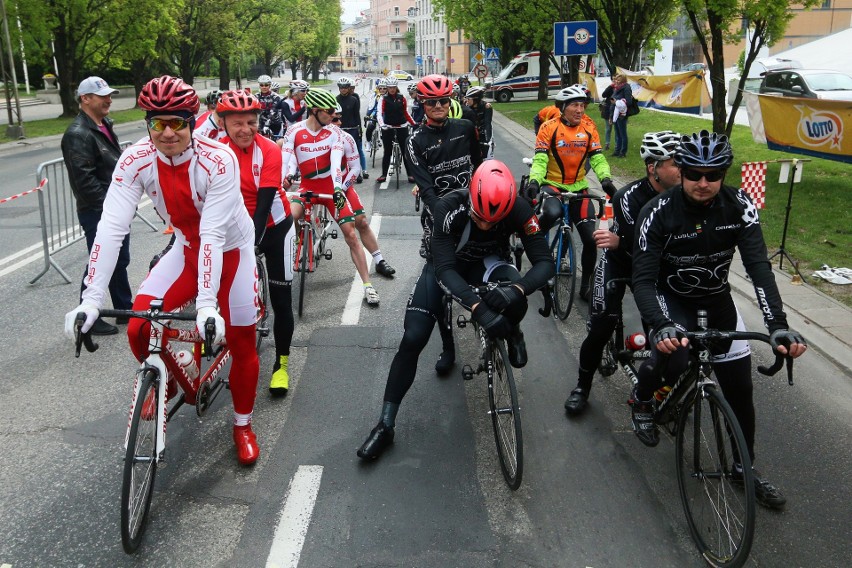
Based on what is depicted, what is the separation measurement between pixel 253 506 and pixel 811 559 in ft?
9.08

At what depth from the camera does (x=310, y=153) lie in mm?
Answer: 7926

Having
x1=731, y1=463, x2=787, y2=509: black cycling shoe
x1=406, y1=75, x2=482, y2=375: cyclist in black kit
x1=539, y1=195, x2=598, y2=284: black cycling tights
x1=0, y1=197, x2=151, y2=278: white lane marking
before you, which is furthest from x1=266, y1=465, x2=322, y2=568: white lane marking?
x1=0, y1=197, x2=151, y2=278: white lane marking

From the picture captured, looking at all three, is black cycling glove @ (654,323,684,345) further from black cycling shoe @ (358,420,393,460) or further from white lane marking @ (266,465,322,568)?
white lane marking @ (266,465,322,568)

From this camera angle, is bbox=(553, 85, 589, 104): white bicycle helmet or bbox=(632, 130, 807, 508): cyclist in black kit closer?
bbox=(632, 130, 807, 508): cyclist in black kit

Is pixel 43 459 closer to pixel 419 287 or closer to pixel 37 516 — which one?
pixel 37 516

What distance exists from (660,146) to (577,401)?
1.80 m

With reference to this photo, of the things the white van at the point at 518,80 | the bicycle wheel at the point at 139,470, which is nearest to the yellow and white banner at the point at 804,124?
the bicycle wheel at the point at 139,470

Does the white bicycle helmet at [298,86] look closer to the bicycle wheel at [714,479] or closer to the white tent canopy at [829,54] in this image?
the bicycle wheel at [714,479]

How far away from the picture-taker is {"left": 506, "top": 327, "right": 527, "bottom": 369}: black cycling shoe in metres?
4.41

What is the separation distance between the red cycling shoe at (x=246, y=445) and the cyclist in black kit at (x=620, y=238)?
7.00ft

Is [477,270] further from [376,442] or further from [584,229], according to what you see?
[584,229]

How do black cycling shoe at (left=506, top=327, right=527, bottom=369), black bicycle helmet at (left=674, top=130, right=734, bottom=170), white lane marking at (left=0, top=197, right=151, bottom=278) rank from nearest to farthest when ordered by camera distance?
black bicycle helmet at (left=674, top=130, right=734, bottom=170)
black cycling shoe at (left=506, top=327, right=527, bottom=369)
white lane marking at (left=0, top=197, right=151, bottom=278)

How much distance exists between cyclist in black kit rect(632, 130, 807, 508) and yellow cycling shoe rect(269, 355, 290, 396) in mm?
2583

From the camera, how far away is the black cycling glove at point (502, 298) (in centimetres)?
418
